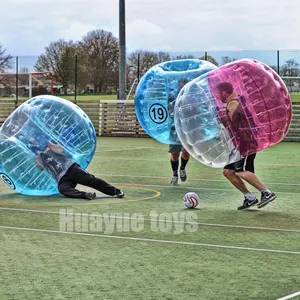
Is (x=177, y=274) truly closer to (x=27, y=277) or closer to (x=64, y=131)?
(x=27, y=277)

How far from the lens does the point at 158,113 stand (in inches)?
551

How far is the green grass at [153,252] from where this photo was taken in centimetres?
684

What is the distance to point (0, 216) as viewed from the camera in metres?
10.8

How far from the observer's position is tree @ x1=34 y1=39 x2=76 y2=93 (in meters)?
42.3

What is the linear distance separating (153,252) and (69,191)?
4131 millimetres

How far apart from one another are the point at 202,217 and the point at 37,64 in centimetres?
3498

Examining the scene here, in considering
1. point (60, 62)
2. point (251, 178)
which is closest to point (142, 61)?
point (60, 62)

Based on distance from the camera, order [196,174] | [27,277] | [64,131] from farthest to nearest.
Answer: [196,174] < [64,131] < [27,277]

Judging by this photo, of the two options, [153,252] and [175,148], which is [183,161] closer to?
[175,148]

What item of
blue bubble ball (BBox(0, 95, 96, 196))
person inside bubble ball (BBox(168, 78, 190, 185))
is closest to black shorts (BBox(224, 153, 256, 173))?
blue bubble ball (BBox(0, 95, 96, 196))

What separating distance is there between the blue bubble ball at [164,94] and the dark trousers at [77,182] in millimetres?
2064

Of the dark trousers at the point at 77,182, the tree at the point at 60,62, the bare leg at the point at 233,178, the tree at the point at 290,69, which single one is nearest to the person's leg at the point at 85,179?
the dark trousers at the point at 77,182

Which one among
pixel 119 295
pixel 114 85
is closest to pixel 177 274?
pixel 119 295

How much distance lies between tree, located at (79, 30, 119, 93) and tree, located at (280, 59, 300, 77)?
12.7 meters
